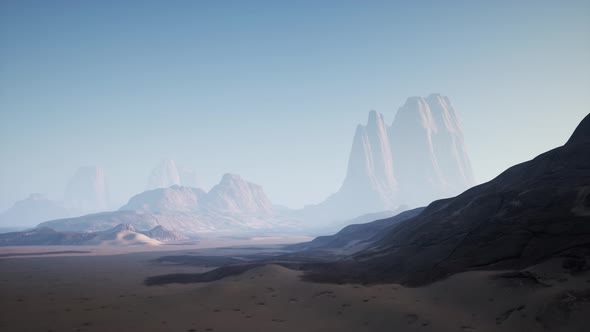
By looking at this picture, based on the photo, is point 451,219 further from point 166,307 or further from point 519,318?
point 166,307

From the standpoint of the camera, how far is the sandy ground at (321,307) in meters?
15.6

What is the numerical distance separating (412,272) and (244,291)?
52.5 feet

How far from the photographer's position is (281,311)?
68.9ft

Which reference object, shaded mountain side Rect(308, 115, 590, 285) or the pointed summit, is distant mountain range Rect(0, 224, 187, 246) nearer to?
shaded mountain side Rect(308, 115, 590, 285)

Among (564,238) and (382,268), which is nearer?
(564,238)

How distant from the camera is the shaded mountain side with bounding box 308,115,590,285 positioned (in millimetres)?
24406

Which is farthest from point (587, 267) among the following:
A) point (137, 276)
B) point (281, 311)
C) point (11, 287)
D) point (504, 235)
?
point (11, 287)

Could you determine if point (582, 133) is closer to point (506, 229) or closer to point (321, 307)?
point (506, 229)

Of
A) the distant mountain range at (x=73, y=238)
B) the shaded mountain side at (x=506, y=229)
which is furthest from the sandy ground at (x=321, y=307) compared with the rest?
the distant mountain range at (x=73, y=238)

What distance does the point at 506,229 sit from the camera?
29500mm

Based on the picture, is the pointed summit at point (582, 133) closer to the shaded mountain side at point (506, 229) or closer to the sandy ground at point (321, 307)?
the shaded mountain side at point (506, 229)

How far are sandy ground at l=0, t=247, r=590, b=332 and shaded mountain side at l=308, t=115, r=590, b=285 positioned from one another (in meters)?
3.88

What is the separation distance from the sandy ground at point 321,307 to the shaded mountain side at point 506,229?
12.7 feet

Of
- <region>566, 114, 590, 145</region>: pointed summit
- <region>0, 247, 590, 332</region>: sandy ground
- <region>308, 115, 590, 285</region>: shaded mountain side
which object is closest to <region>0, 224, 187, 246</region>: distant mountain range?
<region>0, 247, 590, 332</region>: sandy ground
